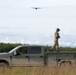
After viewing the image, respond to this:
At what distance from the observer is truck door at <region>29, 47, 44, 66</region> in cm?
2027

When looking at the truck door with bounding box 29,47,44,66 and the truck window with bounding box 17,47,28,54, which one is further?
the truck window with bounding box 17,47,28,54

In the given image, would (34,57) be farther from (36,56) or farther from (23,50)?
(23,50)

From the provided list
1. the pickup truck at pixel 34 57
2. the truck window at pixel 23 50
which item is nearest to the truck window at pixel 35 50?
the pickup truck at pixel 34 57

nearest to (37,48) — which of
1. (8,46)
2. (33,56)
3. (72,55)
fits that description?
(33,56)

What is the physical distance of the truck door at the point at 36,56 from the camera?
20.3 metres

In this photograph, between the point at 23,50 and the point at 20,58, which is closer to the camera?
the point at 20,58

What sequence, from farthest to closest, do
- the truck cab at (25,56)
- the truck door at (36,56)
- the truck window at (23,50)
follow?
the truck window at (23,50)
the truck door at (36,56)
the truck cab at (25,56)

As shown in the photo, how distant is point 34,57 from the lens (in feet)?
66.7

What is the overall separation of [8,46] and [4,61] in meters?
15.5

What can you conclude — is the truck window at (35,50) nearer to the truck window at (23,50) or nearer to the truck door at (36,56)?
the truck door at (36,56)

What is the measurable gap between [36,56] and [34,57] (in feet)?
0.42

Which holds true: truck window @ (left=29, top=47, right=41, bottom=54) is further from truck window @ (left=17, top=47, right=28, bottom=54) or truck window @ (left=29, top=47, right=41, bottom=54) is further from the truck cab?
truck window @ (left=17, top=47, right=28, bottom=54)

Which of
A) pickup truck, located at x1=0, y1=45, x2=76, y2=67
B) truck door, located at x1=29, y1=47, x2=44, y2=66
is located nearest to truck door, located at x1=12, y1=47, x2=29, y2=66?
pickup truck, located at x1=0, y1=45, x2=76, y2=67

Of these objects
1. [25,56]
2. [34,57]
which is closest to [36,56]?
[34,57]
